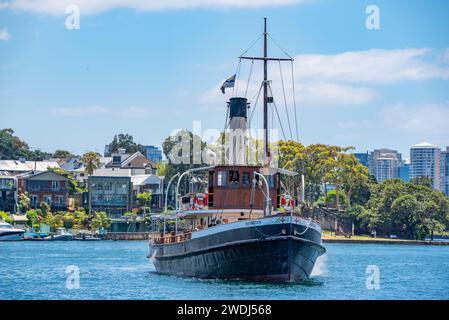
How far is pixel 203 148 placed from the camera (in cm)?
13625

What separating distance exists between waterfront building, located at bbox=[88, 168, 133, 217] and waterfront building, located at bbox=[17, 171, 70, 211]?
3957 mm

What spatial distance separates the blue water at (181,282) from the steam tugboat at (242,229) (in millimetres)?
947

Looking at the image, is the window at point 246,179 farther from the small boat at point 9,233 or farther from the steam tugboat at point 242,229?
the small boat at point 9,233

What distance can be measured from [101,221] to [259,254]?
266 ft

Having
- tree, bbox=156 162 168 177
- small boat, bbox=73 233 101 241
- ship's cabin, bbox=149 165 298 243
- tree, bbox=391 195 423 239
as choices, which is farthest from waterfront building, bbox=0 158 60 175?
ship's cabin, bbox=149 165 298 243

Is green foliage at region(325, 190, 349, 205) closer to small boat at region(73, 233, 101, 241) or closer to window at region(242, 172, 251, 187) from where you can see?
small boat at region(73, 233, 101, 241)

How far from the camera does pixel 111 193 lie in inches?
5497

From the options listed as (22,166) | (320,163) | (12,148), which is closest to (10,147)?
(12,148)

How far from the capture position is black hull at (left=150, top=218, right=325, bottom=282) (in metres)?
46.0

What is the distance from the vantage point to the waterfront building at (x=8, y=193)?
451 feet

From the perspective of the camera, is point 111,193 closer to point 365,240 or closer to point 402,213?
point 365,240
